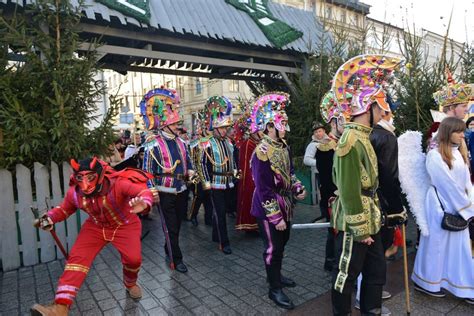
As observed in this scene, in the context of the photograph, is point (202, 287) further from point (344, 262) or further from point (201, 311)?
point (344, 262)

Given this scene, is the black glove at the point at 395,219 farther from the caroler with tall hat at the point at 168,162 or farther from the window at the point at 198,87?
the window at the point at 198,87

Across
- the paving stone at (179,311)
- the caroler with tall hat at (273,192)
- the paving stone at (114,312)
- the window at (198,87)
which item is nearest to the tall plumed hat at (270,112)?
the caroler with tall hat at (273,192)

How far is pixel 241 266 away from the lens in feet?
15.5

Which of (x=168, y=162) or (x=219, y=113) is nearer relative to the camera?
(x=168, y=162)

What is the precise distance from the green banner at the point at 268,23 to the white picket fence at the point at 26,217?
217 inches

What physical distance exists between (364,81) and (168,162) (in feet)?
9.19

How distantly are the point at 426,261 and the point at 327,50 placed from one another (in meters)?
6.65

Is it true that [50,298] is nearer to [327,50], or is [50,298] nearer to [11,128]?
[11,128]

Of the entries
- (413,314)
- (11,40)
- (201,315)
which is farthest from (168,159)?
(413,314)

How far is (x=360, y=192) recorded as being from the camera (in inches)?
104

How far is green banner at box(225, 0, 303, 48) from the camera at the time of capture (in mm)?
8125

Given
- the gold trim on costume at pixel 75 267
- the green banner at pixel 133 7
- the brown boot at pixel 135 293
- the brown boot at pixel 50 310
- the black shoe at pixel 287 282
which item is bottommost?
the black shoe at pixel 287 282

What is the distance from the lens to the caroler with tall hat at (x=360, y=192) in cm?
265

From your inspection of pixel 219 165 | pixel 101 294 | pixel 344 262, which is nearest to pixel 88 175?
pixel 101 294
